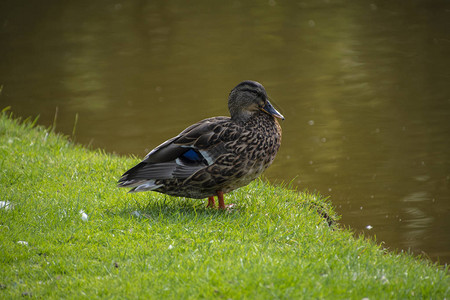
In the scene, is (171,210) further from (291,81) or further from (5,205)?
(291,81)

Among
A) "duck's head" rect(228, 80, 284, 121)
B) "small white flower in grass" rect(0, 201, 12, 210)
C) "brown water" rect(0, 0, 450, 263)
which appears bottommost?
"brown water" rect(0, 0, 450, 263)

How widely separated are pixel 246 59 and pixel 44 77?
4036 millimetres

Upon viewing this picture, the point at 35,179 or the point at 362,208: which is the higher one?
the point at 35,179

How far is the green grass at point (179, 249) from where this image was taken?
13.0 feet

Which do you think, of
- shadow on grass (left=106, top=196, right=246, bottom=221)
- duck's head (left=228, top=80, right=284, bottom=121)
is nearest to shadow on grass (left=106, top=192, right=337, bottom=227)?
shadow on grass (left=106, top=196, right=246, bottom=221)

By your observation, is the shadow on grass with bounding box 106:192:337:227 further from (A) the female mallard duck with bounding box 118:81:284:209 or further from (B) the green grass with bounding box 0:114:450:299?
(A) the female mallard duck with bounding box 118:81:284:209

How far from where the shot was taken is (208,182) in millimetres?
5082

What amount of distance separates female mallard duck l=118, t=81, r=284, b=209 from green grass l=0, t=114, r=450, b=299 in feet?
0.79

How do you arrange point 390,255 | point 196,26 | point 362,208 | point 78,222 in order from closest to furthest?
point 390,255, point 78,222, point 362,208, point 196,26

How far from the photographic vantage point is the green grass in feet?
13.0

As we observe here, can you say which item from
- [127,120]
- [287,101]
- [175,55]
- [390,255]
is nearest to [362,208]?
[390,255]

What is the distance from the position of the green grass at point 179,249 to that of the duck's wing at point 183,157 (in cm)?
31

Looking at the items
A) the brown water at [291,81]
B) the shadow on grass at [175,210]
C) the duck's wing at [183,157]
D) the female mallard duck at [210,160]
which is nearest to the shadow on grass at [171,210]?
the shadow on grass at [175,210]

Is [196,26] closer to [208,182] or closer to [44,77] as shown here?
[44,77]
